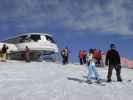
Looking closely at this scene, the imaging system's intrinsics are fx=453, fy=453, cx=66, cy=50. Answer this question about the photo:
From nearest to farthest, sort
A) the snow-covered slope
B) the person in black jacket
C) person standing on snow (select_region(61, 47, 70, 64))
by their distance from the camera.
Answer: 1. the snow-covered slope
2. the person in black jacket
3. person standing on snow (select_region(61, 47, 70, 64))

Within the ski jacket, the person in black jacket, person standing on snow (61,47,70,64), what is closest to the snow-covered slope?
the person in black jacket

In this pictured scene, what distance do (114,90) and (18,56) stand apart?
91.9 ft

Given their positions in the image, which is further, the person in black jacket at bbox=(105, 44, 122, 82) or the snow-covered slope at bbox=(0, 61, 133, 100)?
the person in black jacket at bbox=(105, 44, 122, 82)

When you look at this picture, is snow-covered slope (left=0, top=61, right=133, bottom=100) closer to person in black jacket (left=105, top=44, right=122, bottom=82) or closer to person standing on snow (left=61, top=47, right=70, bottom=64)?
person in black jacket (left=105, top=44, right=122, bottom=82)

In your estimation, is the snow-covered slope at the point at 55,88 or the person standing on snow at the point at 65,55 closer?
the snow-covered slope at the point at 55,88

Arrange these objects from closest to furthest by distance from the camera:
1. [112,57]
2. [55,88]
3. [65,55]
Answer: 1. [55,88]
2. [112,57]
3. [65,55]

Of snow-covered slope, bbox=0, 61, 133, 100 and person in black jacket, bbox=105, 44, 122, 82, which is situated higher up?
person in black jacket, bbox=105, 44, 122, 82

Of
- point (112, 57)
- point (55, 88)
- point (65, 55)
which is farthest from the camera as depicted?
point (65, 55)

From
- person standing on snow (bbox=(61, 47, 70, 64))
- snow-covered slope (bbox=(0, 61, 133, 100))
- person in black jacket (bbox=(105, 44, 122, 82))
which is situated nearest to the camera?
snow-covered slope (bbox=(0, 61, 133, 100))

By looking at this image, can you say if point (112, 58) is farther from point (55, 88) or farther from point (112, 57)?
point (55, 88)

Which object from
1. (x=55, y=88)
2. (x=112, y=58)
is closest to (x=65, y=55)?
(x=112, y=58)

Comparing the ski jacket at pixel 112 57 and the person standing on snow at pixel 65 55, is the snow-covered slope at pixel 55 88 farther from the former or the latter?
the person standing on snow at pixel 65 55

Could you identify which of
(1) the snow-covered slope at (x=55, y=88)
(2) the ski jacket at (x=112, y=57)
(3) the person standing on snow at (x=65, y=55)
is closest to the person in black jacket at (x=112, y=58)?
(2) the ski jacket at (x=112, y=57)

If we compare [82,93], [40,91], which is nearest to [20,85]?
[40,91]
